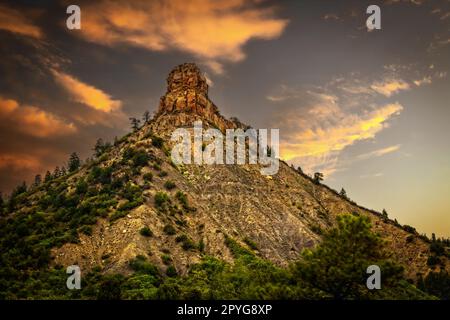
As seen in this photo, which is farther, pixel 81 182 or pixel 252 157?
pixel 252 157

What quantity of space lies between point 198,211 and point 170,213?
7.49 meters

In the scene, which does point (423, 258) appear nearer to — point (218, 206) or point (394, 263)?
point (218, 206)

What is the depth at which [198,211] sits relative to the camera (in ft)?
285

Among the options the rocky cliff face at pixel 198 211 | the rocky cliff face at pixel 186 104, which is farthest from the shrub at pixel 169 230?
the rocky cliff face at pixel 186 104

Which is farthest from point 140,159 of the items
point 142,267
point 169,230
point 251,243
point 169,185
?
point 142,267

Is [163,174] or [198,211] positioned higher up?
[163,174]

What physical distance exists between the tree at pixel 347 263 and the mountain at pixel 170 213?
21.0 m

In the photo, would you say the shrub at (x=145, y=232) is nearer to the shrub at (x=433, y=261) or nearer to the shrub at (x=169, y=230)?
the shrub at (x=169, y=230)

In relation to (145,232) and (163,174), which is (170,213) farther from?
(163,174)

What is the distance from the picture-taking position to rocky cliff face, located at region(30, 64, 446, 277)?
69562 mm

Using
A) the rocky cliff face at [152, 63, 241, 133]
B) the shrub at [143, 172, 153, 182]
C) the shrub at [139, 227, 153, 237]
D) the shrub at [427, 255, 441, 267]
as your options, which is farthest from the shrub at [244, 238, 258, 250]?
the rocky cliff face at [152, 63, 241, 133]

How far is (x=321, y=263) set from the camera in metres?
35.5
